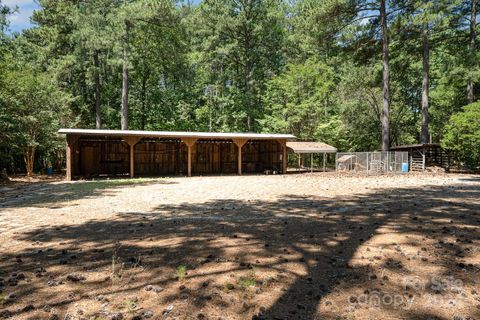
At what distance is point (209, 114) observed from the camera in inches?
1415

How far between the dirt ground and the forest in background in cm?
1724

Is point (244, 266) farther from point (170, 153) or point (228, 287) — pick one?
point (170, 153)

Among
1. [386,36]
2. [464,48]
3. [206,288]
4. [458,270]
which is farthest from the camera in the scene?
[464,48]

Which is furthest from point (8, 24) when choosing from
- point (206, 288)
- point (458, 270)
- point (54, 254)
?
point (458, 270)

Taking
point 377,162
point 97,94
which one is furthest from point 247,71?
point 377,162

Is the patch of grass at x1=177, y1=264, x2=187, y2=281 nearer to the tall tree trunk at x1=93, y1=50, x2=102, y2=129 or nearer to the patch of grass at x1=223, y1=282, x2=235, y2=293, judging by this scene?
the patch of grass at x1=223, y1=282, x2=235, y2=293

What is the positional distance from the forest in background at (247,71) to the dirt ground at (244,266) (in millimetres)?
17236

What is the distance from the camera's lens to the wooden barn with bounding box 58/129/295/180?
1992 centimetres

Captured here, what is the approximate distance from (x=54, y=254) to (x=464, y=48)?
33.1 m

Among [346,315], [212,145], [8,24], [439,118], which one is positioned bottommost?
[346,315]

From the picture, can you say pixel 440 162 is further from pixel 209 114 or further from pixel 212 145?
pixel 209 114

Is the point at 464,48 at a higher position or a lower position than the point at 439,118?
higher

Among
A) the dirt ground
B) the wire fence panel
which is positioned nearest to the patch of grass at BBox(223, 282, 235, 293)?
the dirt ground

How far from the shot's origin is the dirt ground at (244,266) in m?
2.88
